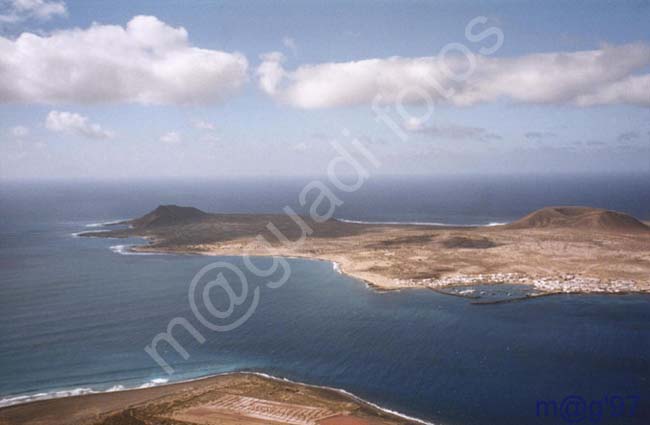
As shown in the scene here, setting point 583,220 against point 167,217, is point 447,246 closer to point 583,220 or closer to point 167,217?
point 583,220

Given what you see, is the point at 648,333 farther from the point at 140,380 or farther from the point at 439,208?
the point at 439,208

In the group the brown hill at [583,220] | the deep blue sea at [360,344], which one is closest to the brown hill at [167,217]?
the deep blue sea at [360,344]

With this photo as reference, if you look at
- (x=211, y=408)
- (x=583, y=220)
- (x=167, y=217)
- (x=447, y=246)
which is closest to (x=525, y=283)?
(x=447, y=246)

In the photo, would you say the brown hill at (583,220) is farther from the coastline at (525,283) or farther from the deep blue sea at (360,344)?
the deep blue sea at (360,344)

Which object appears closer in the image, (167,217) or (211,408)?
(211,408)

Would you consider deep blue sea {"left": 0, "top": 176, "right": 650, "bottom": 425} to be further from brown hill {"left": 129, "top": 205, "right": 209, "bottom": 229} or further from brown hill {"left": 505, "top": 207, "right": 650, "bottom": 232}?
brown hill {"left": 129, "top": 205, "right": 209, "bottom": 229}

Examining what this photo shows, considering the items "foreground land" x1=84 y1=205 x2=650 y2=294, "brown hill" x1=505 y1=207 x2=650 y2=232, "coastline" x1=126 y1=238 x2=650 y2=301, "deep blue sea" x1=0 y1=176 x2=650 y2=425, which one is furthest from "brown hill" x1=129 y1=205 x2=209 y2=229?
"brown hill" x1=505 y1=207 x2=650 y2=232
